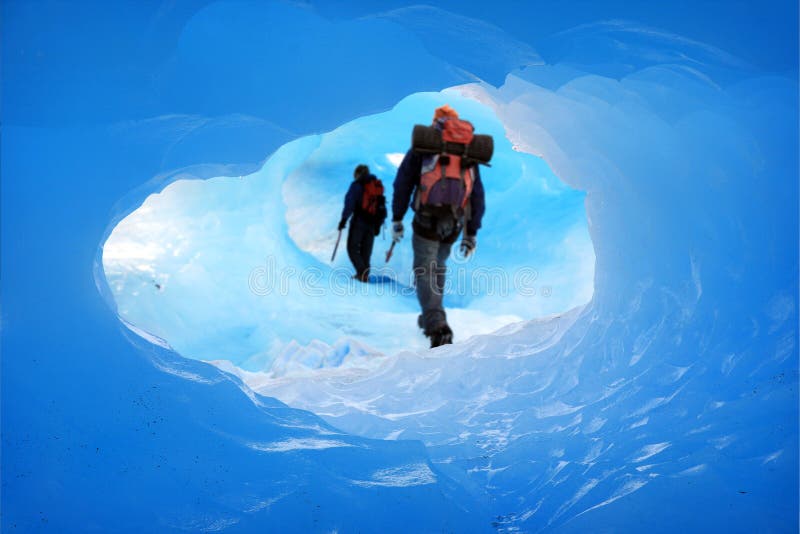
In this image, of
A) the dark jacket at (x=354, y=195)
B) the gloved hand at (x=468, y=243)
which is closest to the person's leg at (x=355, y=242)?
the dark jacket at (x=354, y=195)

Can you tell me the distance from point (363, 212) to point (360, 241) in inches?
16.6

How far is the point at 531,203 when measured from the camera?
29.5 ft

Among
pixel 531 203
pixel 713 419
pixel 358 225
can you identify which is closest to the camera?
pixel 713 419

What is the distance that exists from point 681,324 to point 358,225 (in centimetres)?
440

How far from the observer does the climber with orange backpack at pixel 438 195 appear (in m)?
4.22

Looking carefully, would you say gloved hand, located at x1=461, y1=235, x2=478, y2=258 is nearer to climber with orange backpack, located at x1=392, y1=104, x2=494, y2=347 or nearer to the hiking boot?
climber with orange backpack, located at x1=392, y1=104, x2=494, y2=347

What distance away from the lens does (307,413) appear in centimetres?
332

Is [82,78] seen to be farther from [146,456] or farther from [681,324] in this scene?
[681,324]

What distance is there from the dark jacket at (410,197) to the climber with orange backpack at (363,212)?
1.90 metres

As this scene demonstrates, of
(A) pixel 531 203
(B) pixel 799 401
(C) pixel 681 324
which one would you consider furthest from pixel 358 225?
(B) pixel 799 401

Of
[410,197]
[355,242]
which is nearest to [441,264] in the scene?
[410,197]

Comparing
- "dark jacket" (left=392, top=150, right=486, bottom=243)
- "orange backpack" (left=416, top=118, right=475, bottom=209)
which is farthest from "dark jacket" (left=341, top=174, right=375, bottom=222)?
"orange backpack" (left=416, top=118, right=475, bottom=209)

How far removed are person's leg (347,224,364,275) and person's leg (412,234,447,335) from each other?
225 cm

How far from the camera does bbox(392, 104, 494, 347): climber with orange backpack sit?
13.9 ft
